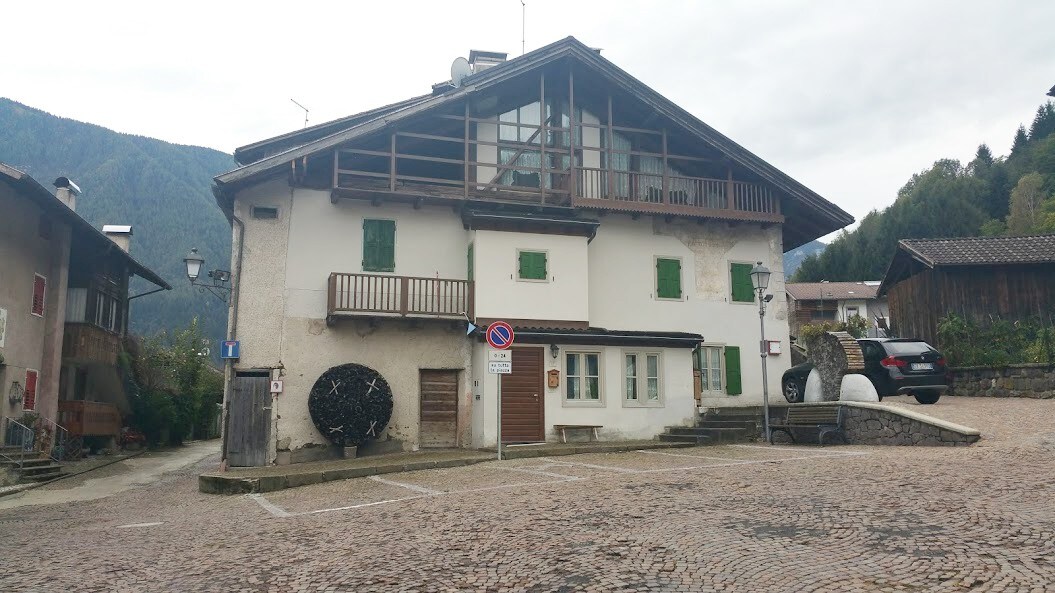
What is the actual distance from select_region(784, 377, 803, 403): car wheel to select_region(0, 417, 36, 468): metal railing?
18540 millimetres

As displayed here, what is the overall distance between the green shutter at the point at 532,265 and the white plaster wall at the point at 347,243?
157cm

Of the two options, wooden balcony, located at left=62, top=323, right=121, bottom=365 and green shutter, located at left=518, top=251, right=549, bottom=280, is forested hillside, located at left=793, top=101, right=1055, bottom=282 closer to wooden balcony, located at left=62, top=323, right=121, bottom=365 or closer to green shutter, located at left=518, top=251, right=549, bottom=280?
green shutter, located at left=518, top=251, right=549, bottom=280

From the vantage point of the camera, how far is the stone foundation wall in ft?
45.4

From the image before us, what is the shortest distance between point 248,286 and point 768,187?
14424 mm

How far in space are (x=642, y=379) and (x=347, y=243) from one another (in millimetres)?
7980

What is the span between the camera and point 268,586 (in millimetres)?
6188

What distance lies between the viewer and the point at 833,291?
6606 centimetres

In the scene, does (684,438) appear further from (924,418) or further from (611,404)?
(924,418)

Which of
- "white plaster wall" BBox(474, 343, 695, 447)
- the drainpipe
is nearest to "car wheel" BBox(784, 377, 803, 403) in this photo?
"white plaster wall" BBox(474, 343, 695, 447)

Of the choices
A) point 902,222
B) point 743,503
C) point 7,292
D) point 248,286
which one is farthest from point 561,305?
point 902,222

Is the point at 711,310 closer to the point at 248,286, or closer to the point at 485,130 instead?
the point at 485,130

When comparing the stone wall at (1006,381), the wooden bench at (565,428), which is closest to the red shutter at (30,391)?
the wooden bench at (565,428)

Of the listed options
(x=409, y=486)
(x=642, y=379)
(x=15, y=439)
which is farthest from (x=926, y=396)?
(x=15, y=439)

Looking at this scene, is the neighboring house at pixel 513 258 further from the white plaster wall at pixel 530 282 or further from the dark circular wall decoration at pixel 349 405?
the dark circular wall decoration at pixel 349 405
